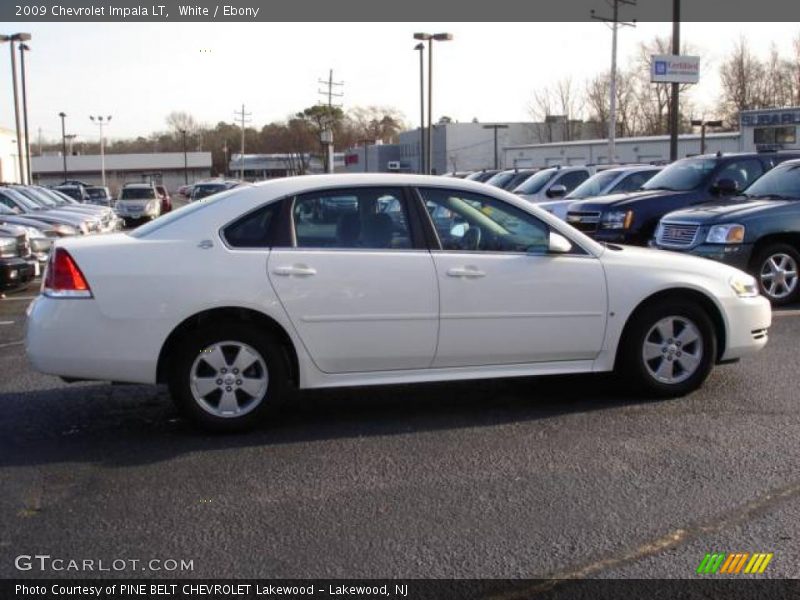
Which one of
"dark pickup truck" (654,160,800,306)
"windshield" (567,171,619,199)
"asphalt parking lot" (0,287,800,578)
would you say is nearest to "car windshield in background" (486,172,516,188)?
"windshield" (567,171,619,199)

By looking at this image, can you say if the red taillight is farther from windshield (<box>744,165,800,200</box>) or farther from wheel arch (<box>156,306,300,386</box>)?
windshield (<box>744,165,800,200</box>)

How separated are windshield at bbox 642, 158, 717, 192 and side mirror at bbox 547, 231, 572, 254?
7.63 meters

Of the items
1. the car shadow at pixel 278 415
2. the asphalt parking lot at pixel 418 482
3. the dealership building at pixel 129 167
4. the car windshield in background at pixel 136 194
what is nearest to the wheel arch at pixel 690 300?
the asphalt parking lot at pixel 418 482

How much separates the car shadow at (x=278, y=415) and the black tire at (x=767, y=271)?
3.82m

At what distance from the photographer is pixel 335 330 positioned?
17.2ft

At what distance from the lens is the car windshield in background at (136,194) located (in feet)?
104

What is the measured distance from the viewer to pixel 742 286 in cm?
607

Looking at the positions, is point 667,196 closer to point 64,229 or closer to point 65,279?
point 65,279

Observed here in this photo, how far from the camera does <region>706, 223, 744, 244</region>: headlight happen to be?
928 cm

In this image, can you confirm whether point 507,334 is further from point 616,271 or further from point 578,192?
point 578,192

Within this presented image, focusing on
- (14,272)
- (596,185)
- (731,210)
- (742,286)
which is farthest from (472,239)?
(596,185)

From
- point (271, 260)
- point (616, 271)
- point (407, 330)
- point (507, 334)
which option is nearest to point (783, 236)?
point (616, 271)

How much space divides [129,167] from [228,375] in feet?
331

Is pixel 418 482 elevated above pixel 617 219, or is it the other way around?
pixel 617 219
